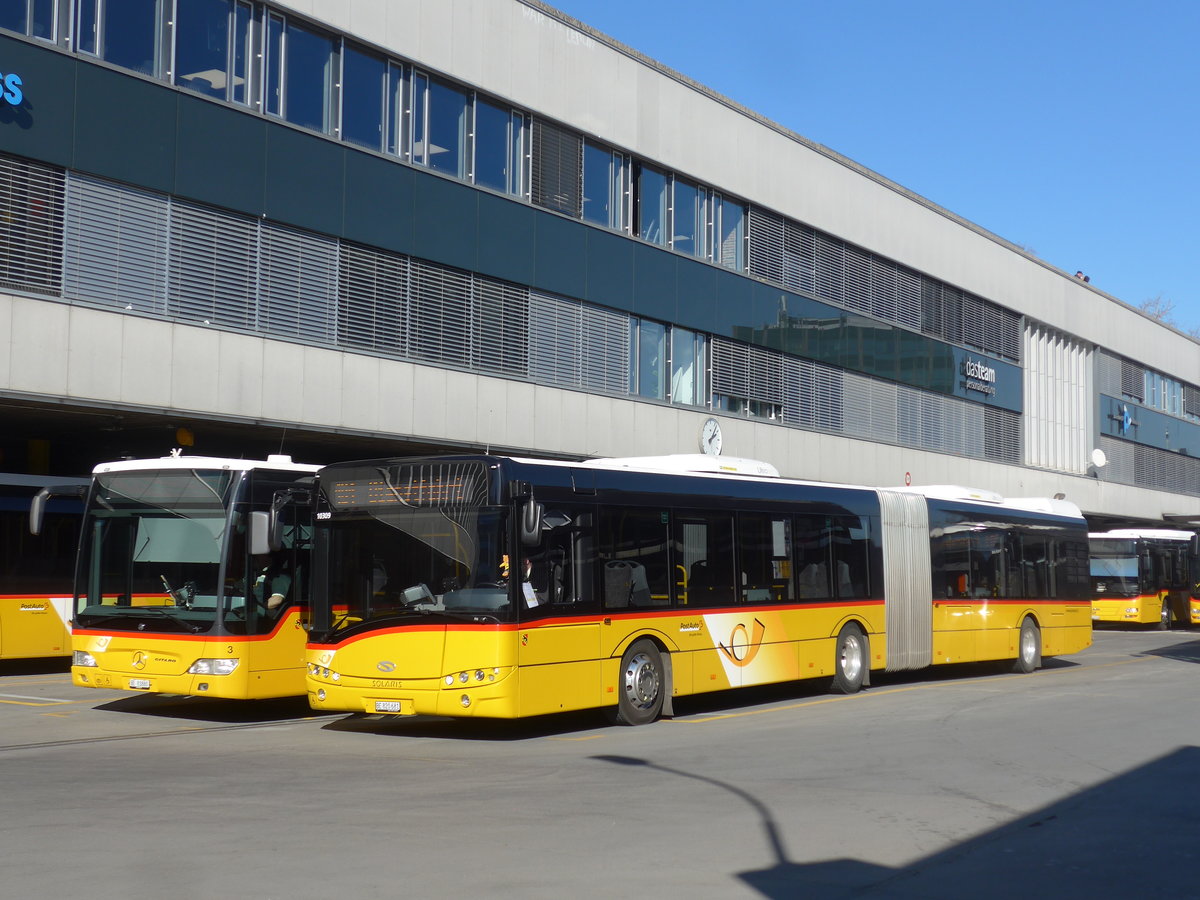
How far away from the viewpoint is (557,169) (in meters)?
28.1

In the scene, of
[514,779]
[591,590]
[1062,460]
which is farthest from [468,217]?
[1062,460]

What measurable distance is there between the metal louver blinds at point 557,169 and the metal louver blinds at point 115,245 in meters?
8.95

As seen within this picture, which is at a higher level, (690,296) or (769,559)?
(690,296)

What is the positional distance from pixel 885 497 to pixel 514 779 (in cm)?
1096

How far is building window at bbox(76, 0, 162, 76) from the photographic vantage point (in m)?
19.9

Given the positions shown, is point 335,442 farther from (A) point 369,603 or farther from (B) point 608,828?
(B) point 608,828

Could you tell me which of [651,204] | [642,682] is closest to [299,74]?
[651,204]

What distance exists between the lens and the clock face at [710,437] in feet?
104

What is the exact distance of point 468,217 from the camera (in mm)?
25859

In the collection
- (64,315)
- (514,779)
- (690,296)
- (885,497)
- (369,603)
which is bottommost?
(514,779)

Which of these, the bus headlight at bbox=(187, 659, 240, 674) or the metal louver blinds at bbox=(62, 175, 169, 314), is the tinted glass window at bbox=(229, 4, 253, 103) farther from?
the bus headlight at bbox=(187, 659, 240, 674)

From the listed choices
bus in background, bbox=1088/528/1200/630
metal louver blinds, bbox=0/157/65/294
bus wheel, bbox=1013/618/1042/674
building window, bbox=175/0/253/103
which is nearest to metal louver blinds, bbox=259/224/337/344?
building window, bbox=175/0/253/103

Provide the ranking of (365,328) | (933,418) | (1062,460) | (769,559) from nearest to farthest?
1. (769,559)
2. (365,328)
3. (933,418)
4. (1062,460)

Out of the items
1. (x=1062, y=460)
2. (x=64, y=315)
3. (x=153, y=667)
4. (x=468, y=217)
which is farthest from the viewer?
(x=1062, y=460)
